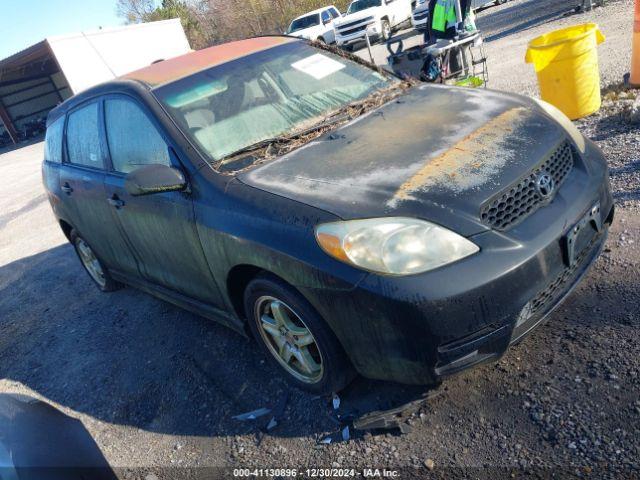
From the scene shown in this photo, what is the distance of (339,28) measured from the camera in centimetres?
2262

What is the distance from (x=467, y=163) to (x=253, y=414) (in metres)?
1.76

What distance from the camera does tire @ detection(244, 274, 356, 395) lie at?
8.35ft

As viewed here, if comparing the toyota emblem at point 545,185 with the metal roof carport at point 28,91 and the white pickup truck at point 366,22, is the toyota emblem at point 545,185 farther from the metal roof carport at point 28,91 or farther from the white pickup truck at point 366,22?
the metal roof carport at point 28,91

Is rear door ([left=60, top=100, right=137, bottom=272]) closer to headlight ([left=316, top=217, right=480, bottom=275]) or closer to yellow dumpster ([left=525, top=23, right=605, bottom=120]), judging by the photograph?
headlight ([left=316, top=217, right=480, bottom=275])

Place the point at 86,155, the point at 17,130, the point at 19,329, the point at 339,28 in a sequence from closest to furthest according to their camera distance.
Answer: the point at 86,155
the point at 19,329
the point at 339,28
the point at 17,130

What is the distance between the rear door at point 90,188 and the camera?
3.98 m

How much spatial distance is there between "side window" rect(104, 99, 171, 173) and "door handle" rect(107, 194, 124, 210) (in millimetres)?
199

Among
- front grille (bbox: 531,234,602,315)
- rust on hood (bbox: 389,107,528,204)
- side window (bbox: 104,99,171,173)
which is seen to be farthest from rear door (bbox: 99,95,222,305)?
front grille (bbox: 531,234,602,315)

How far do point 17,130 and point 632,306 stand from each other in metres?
36.5

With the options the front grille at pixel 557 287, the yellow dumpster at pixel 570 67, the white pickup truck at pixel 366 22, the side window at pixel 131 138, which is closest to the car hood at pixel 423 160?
the front grille at pixel 557 287

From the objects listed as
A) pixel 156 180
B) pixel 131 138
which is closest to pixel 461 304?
pixel 156 180

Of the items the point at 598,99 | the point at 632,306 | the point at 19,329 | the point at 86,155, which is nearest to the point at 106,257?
the point at 86,155

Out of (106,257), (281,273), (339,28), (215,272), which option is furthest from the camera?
(339,28)

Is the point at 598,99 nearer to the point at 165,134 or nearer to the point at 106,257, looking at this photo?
the point at 165,134
